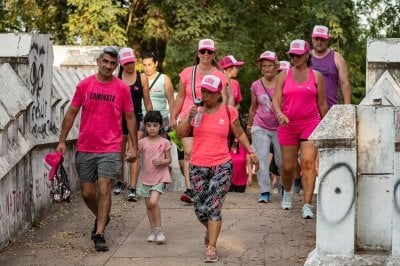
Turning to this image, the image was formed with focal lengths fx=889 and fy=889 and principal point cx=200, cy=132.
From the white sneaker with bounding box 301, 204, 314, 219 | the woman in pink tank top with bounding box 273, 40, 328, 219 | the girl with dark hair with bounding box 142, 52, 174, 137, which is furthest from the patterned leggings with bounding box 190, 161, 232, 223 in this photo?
the girl with dark hair with bounding box 142, 52, 174, 137

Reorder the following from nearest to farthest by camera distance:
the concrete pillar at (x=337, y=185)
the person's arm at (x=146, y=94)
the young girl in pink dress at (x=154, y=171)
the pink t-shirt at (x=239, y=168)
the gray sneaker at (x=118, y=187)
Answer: the concrete pillar at (x=337, y=185) < the young girl in pink dress at (x=154, y=171) < the person's arm at (x=146, y=94) < the gray sneaker at (x=118, y=187) < the pink t-shirt at (x=239, y=168)

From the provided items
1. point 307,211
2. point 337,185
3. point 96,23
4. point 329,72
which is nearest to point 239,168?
point 307,211

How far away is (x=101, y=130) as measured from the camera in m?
8.24

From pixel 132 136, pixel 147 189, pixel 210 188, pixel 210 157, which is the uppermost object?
pixel 132 136

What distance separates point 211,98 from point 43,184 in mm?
2801

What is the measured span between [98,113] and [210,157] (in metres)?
1.21

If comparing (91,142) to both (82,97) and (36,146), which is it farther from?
(36,146)

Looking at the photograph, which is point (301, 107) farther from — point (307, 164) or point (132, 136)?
point (132, 136)

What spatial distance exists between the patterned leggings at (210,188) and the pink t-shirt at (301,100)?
1.75 m

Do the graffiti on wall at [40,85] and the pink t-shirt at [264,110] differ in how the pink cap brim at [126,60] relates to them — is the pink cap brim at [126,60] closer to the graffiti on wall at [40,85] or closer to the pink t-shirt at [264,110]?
the graffiti on wall at [40,85]

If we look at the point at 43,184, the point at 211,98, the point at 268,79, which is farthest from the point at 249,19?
the point at 211,98

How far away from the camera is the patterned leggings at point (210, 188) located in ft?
25.1

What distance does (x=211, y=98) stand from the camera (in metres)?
7.75

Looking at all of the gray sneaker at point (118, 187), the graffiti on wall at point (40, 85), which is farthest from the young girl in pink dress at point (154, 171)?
the gray sneaker at point (118, 187)
